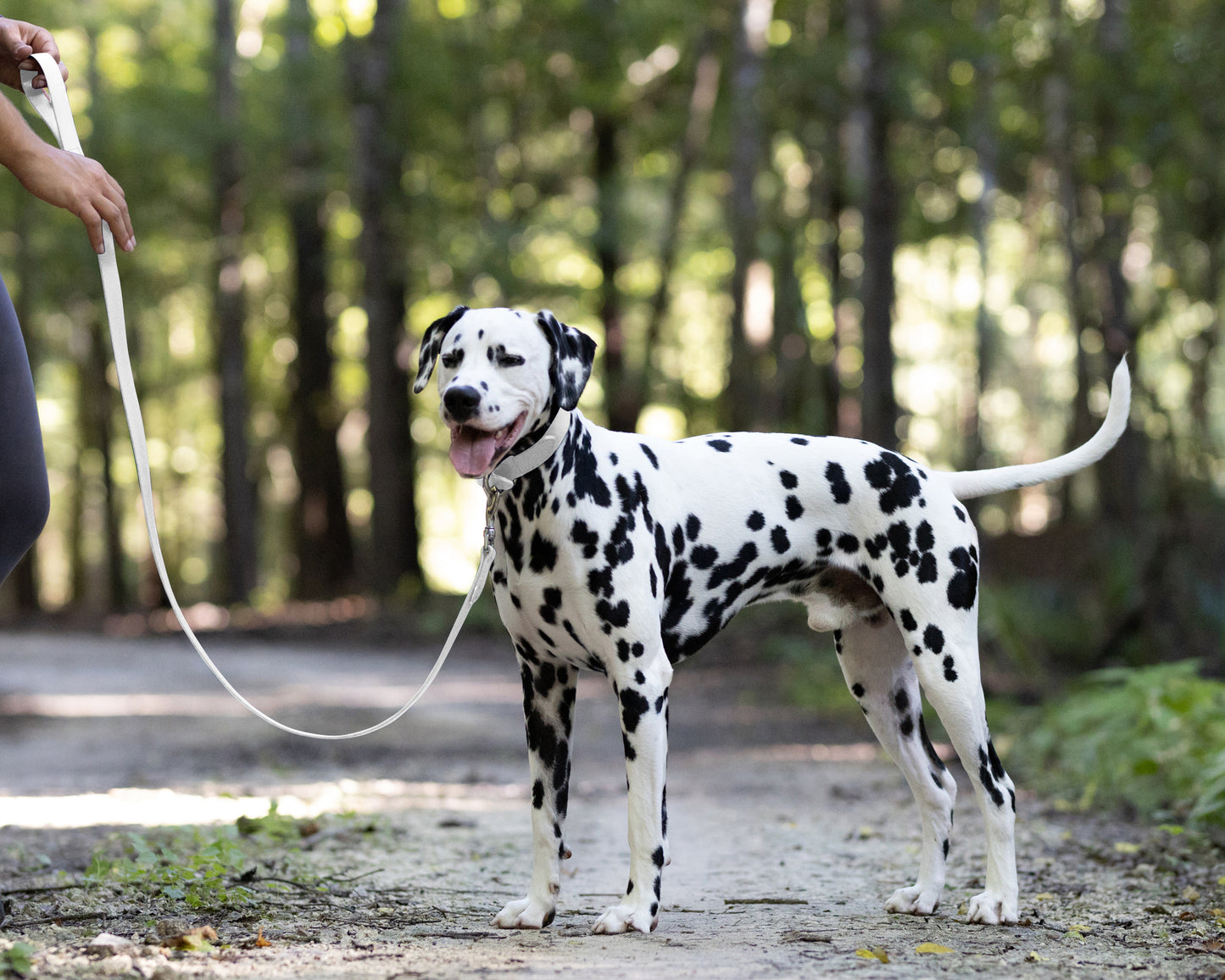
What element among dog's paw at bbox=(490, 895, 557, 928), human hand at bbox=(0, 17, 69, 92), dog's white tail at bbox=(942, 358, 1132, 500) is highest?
human hand at bbox=(0, 17, 69, 92)

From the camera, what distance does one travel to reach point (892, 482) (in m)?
4.97

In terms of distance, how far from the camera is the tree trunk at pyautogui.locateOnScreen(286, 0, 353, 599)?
24672 millimetres

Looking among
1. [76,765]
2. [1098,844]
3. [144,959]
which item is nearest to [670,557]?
[144,959]

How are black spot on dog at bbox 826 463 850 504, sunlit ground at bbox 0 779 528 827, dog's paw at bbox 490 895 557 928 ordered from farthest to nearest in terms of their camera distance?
sunlit ground at bbox 0 779 528 827 < black spot on dog at bbox 826 463 850 504 < dog's paw at bbox 490 895 557 928

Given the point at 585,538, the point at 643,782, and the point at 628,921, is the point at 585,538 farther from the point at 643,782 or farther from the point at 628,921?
the point at 628,921

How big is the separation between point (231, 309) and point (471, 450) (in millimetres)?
21982

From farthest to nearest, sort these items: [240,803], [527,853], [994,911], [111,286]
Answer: [240,803] < [527,853] < [994,911] < [111,286]

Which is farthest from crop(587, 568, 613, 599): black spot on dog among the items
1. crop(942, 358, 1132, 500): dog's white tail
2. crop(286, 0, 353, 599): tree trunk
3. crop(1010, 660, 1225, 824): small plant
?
crop(286, 0, 353, 599): tree trunk

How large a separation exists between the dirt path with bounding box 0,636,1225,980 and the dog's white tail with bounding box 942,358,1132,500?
65.6 inches

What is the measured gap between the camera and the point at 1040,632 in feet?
45.5

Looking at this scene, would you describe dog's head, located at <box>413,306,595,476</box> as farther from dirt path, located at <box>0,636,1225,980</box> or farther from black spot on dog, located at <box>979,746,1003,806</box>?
black spot on dog, located at <box>979,746,1003,806</box>

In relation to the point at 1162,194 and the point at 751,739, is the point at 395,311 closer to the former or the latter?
the point at 1162,194

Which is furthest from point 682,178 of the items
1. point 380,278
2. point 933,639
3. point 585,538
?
point 585,538

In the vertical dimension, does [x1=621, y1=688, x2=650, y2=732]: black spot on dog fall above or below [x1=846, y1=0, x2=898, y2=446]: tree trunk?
below
